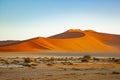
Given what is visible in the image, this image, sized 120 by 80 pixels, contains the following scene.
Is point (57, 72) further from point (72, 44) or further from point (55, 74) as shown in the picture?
point (72, 44)

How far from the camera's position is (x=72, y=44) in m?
90.3

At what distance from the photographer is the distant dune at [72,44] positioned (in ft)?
258

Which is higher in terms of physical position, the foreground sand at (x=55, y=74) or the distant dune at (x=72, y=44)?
the distant dune at (x=72, y=44)

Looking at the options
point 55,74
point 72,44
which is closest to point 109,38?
point 72,44

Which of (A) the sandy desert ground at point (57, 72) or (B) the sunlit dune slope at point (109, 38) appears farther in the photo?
(B) the sunlit dune slope at point (109, 38)

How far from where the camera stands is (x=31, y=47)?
3108 inches

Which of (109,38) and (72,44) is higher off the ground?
(109,38)

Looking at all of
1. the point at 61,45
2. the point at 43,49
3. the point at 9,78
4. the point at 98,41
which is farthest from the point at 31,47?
the point at 9,78

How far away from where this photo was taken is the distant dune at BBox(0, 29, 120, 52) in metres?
78.6

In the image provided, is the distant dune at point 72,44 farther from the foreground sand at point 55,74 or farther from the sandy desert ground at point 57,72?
the foreground sand at point 55,74

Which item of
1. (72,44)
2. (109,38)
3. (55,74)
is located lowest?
(55,74)

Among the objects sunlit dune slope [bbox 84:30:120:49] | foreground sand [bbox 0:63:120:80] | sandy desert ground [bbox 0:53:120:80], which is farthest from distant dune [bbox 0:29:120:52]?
foreground sand [bbox 0:63:120:80]

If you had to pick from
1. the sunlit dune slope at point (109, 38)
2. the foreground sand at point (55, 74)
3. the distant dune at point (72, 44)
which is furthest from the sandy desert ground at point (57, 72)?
the sunlit dune slope at point (109, 38)

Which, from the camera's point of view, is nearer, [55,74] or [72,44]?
[55,74]
